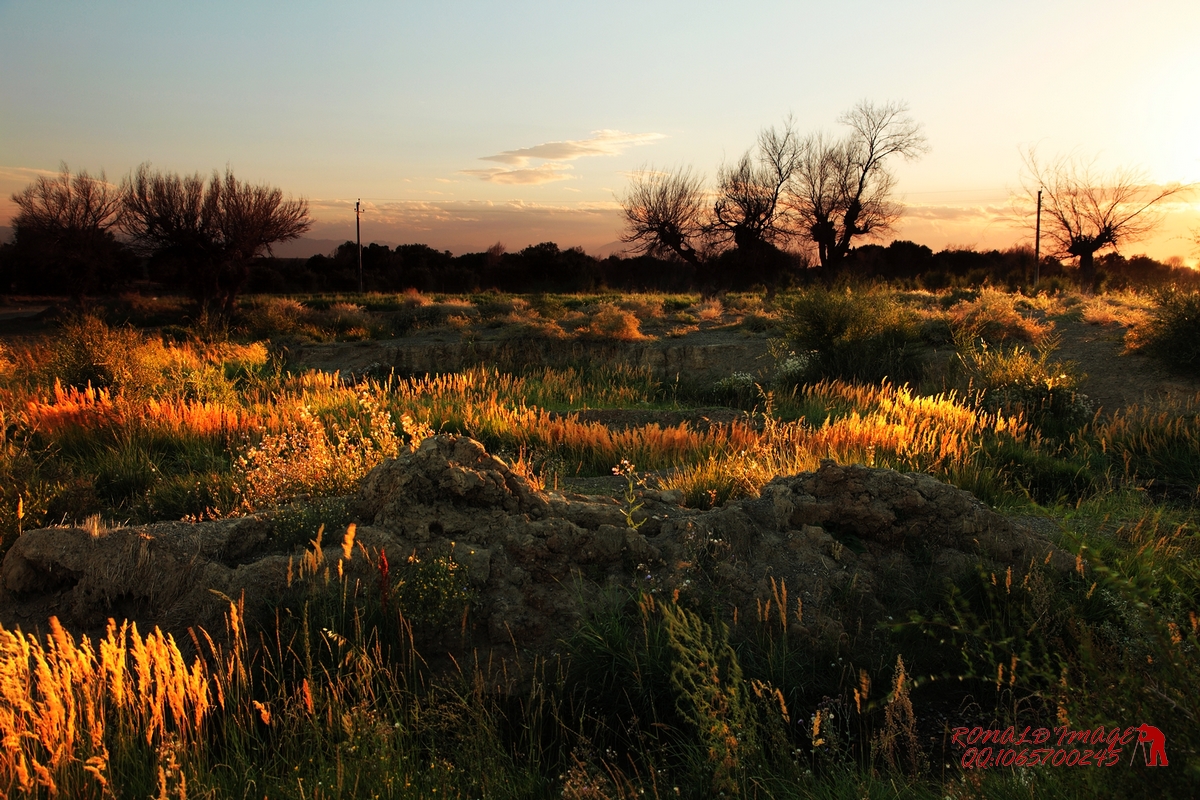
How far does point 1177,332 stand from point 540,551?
1230cm

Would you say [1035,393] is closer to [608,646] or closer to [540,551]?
[540,551]

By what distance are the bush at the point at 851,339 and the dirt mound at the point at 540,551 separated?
9133 millimetres

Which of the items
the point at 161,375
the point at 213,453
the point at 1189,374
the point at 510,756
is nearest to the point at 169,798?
the point at 510,756

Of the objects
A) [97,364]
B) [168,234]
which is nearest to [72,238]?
[168,234]

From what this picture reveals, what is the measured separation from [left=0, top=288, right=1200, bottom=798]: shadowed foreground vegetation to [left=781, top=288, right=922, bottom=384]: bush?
2.03 m

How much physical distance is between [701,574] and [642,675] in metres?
0.83

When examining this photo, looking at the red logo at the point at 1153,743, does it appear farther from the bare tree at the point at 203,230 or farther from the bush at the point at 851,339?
the bare tree at the point at 203,230

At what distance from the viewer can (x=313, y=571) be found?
3.57 metres

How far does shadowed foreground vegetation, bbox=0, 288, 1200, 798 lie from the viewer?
2.54 metres

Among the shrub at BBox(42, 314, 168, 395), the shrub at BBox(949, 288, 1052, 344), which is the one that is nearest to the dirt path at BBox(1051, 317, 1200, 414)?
the shrub at BBox(949, 288, 1052, 344)

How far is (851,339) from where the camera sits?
46.0 feet

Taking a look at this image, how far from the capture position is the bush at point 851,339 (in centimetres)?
1370

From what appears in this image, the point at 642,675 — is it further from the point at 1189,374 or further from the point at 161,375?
the point at 1189,374

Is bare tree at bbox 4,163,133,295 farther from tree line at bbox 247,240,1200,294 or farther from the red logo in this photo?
the red logo
